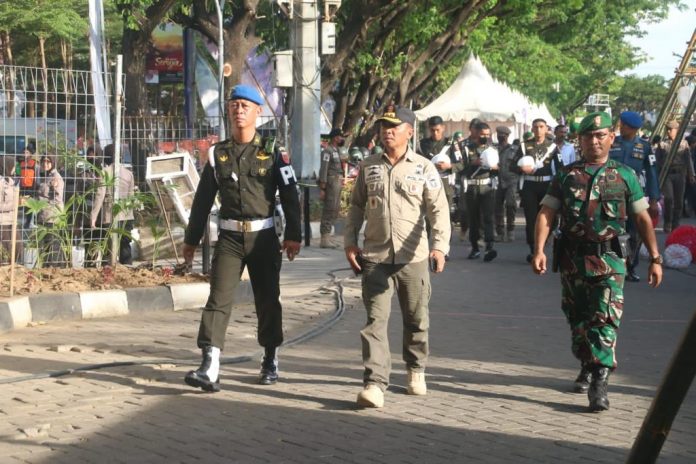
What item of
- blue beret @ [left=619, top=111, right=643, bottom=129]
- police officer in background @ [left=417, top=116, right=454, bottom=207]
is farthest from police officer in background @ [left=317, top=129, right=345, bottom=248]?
blue beret @ [left=619, top=111, right=643, bottom=129]

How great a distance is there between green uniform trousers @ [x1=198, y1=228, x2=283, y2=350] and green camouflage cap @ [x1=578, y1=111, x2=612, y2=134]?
6.71 feet

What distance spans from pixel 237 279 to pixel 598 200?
230cm

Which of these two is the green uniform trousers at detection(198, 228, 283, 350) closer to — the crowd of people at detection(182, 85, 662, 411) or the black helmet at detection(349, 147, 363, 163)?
the crowd of people at detection(182, 85, 662, 411)

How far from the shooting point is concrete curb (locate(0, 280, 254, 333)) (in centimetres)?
1052

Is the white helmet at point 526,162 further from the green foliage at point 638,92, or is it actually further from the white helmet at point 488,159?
the green foliage at point 638,92

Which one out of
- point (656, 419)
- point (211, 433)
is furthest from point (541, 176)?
point (656, 419)

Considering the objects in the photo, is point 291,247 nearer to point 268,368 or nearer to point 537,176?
point 268,368

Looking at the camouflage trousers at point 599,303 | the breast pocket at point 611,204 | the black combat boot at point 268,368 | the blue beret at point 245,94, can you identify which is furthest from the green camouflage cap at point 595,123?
the black combat boot at point 268,368

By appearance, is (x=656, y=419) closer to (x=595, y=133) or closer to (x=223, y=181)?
(x=595, y=133)

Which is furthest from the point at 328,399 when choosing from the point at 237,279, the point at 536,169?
the point at 536,169

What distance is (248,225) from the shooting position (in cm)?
798

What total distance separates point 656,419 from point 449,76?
48044 millimetres

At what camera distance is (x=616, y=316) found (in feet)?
24.6

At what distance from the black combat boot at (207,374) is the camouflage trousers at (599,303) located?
7.30 feet
